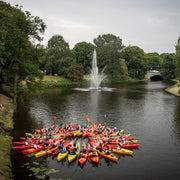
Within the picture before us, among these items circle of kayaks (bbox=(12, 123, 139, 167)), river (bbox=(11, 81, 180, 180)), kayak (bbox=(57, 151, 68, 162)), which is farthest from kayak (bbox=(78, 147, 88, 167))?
kayak (bbox=(57, 151, 68, 162))

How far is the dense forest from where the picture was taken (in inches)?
1284

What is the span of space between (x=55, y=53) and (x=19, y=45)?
62.6m

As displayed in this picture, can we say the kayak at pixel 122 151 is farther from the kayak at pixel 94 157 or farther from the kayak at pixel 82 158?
the kayak at pixel 82 158

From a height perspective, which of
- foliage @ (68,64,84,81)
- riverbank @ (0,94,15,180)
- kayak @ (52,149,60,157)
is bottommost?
kayak @ (52,149,60,157)

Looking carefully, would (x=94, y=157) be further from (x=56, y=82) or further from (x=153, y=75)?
(x=153, y=75)

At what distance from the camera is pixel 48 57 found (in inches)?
3743

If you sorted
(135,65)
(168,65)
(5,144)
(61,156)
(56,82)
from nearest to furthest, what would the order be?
1. (61,156)
2. (5,144)
3. (56,82)
4. (168,65)
5. (135,65)

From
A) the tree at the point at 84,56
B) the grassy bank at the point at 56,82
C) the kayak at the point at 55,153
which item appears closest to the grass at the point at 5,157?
the kayak at the point at 55,153

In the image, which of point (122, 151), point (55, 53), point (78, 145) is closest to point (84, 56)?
point (55, 53)

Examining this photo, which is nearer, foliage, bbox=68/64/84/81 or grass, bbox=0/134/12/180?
grass, bbox=0/134/12/180

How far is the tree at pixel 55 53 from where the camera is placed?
9231cm

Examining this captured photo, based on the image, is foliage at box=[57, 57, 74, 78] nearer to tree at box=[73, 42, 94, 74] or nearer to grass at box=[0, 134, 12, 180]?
tree at box=[73, 42, 94, 74]

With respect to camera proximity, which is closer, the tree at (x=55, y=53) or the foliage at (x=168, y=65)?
the tree at (x=55, y=53)

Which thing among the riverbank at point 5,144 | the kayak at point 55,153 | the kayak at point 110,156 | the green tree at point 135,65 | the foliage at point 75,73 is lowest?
the kayak at point 55,153
